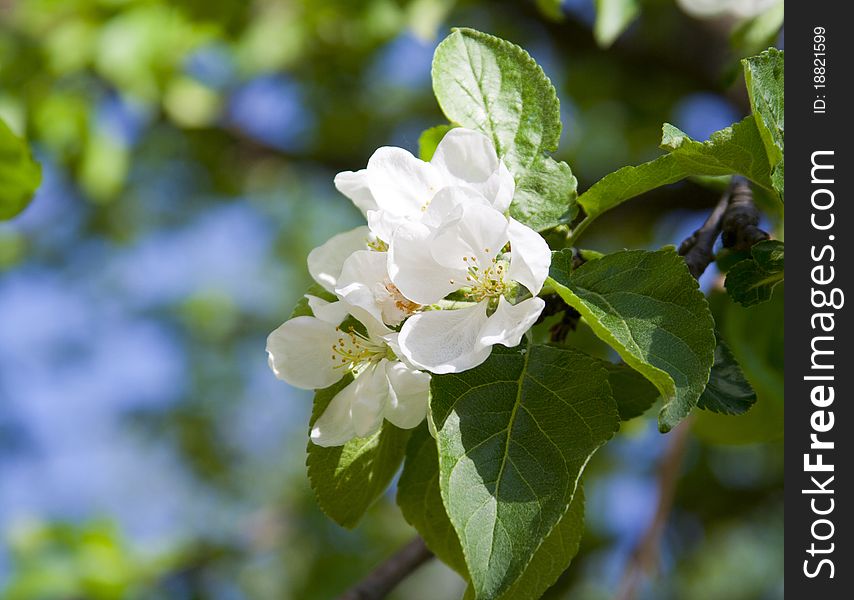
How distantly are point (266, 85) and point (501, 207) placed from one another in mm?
2836

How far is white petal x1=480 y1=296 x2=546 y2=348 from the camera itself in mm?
635

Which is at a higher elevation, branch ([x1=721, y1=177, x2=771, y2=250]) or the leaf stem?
the leaf stem

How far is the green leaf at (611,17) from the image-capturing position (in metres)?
1.35

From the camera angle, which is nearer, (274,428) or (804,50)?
(804,50)

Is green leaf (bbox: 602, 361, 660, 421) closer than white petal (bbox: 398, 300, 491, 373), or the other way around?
white petal (bbox: 398, 300, 491, 373)

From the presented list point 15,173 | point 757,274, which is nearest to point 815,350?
point 757,274

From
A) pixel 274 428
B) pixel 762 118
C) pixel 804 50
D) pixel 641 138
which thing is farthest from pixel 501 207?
pixel 274 428

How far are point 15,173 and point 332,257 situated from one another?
0.51m

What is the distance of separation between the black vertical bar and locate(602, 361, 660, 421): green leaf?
119mm

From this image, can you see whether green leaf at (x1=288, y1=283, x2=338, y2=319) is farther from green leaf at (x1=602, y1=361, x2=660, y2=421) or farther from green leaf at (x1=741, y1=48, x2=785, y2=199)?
green leaf at (x1=741, y1=48, x2=785, y2=199)

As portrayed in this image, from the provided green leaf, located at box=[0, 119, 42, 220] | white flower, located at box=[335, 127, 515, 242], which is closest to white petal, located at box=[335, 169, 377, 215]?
white flower, located at box=[335, 127, 515, 242]

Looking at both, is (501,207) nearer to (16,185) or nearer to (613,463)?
(16,185)

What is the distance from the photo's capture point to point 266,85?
336 cm

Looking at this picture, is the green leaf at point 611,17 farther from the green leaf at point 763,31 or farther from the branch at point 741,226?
the branch at point 741,226
